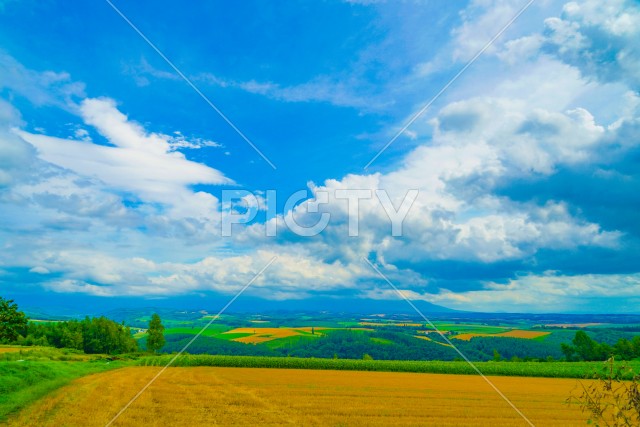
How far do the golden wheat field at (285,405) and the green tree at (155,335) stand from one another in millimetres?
55088

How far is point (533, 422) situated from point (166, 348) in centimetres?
8689

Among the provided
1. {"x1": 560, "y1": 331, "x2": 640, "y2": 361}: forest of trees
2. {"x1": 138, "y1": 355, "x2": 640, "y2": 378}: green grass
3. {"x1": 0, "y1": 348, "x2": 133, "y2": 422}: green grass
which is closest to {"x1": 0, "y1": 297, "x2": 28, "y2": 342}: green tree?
{"x1": 138, "y1": 355, "x2": 640, "y2": 378}: green grass

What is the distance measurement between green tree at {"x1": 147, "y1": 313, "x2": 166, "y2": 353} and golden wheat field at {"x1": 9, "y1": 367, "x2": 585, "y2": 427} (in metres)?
55.1

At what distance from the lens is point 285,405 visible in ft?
87.3

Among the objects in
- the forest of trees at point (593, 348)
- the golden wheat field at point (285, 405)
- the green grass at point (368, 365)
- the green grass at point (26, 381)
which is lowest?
the forest of trees at point (593, 348)

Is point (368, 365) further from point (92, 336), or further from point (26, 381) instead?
point (92, 336)

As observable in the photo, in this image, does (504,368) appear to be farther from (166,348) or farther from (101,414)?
(166,348)

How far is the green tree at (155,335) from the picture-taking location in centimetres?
8956

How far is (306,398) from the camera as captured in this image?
2938 cm

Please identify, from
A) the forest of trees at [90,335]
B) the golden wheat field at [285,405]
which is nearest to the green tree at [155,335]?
the forest of trees at [90,335]

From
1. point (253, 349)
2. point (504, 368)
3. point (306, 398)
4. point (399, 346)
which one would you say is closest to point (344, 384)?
point (306, 398)

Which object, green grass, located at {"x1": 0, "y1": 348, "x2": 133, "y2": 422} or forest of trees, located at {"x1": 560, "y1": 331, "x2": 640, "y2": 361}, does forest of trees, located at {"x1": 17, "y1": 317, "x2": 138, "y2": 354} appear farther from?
forest of trees, located at {"x1": 560, "y1": 331, "x2": 640, "y2": 361}

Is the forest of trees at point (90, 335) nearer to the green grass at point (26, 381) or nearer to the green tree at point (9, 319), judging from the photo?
the green tree at point (9, 319)

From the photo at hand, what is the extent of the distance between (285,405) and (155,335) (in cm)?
7302
